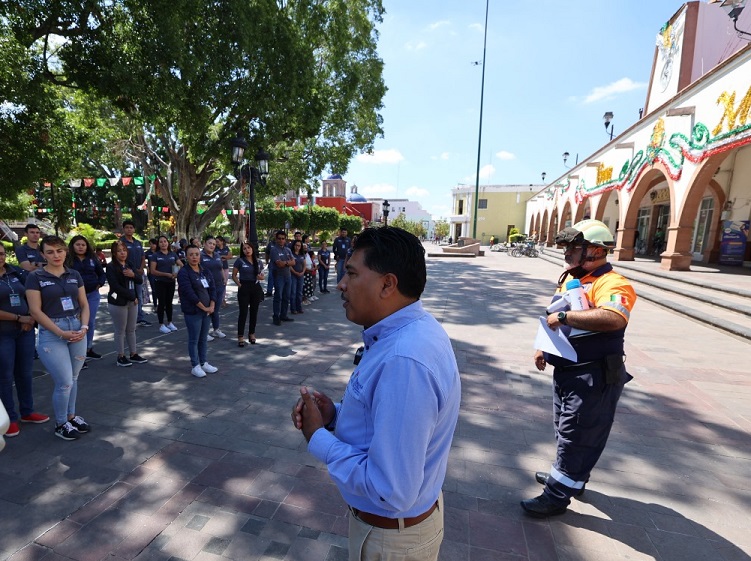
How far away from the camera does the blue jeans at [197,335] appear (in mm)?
4805

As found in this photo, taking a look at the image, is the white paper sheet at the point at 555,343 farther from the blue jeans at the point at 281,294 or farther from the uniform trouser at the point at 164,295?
the uniform trouser at the point at 164,295

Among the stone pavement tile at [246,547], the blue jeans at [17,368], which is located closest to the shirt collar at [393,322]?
the stone pavement tile at [246,547]

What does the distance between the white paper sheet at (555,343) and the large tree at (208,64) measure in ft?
26.2

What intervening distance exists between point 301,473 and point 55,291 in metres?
2.75

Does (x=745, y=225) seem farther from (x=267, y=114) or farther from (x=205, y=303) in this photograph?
(x=205, y=303)

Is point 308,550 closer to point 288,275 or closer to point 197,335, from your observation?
point 197,335

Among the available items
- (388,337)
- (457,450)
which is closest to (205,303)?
(457,450)

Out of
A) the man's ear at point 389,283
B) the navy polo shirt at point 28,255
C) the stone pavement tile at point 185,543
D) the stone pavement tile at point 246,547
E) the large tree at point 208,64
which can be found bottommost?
the stone pavement tile at point 185,543

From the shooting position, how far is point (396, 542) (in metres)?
1.20

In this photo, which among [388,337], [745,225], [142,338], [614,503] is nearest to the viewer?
[388,337]

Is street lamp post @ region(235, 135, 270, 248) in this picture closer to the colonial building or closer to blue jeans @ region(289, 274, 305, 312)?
blue jeans @ region(289, 274, 305, 312)

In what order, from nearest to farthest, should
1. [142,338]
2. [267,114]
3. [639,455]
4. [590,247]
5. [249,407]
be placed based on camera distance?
[590,247], [639,455], [249,407], [142,338], [267,114]

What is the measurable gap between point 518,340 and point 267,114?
27.1 ft

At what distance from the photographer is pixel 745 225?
598 inches
